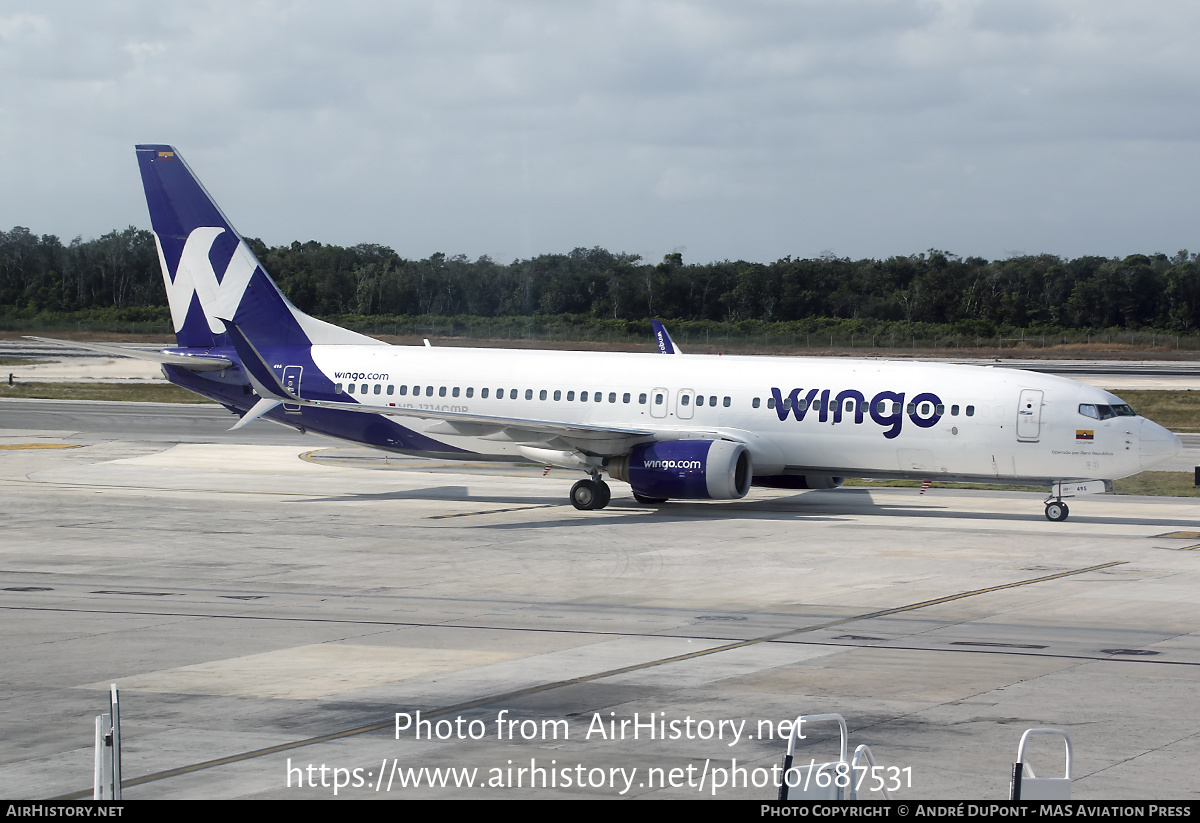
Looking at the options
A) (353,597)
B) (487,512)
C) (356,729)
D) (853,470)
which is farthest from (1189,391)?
(356,729)

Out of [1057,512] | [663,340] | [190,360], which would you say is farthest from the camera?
[663,340]

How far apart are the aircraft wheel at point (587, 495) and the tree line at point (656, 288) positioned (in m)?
92.6

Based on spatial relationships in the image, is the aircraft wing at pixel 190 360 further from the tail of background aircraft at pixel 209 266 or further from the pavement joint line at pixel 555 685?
the pavement joint line at pixel 555 685

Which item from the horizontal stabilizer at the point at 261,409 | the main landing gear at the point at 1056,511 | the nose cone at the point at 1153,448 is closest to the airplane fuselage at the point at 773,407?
the nose cone at the point at 1153,448

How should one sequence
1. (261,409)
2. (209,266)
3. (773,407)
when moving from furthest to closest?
(209,266) < (261,409) < (773,407)

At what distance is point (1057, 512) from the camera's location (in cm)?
3186

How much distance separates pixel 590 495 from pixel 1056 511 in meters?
11.4

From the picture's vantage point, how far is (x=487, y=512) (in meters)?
33.8

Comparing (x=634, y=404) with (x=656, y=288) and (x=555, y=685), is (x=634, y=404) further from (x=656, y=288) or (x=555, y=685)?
(x=656, y=288)

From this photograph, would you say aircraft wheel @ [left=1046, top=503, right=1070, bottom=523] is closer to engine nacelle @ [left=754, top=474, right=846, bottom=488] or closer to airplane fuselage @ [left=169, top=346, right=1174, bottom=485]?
airplane fuselage @ [left=169, top=346, right=1174, bottom=485]

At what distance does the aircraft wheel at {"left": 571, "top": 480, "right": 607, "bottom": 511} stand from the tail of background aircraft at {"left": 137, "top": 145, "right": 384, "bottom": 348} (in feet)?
28.9

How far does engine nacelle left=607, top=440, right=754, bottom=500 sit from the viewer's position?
1261 inches

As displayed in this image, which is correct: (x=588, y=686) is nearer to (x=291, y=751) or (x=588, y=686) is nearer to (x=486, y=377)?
(x=291, y=751)

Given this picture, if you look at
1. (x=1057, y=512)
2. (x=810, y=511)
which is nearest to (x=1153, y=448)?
(x=1057, y=512)
